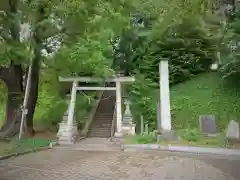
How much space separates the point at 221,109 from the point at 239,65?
3.02 m

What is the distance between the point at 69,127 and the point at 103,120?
3840 millimetres

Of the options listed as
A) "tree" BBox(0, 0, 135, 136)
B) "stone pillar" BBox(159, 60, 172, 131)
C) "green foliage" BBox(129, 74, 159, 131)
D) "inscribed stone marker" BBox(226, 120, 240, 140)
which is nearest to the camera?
"inscribed stone marker" BBox(226, 120, 240, 140)

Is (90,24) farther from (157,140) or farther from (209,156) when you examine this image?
(209,156)

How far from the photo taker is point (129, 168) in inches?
299

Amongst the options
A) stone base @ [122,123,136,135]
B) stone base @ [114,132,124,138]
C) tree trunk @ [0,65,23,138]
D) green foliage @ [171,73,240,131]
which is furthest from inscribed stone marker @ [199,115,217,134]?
tree trunk @ [0,65,23,138]

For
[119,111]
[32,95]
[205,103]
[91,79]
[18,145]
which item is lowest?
[18,145]

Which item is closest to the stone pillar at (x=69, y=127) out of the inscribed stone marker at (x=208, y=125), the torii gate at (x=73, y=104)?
the torii gate at (x=73, y=104)

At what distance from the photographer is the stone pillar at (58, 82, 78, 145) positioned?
1461 cm

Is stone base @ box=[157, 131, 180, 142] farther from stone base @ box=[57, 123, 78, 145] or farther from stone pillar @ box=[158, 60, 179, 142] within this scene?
stone base @ box=[57, 123, 78, 145]

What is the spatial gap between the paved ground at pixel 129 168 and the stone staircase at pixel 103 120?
310 inches

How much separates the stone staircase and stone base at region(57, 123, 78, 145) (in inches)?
73.3

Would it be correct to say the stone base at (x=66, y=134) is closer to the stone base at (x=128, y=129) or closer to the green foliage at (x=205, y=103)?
the stone base at (x=128, y=129)

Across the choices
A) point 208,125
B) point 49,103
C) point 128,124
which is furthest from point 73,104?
point 208,125

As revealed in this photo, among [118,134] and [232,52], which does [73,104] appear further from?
[232,52]
